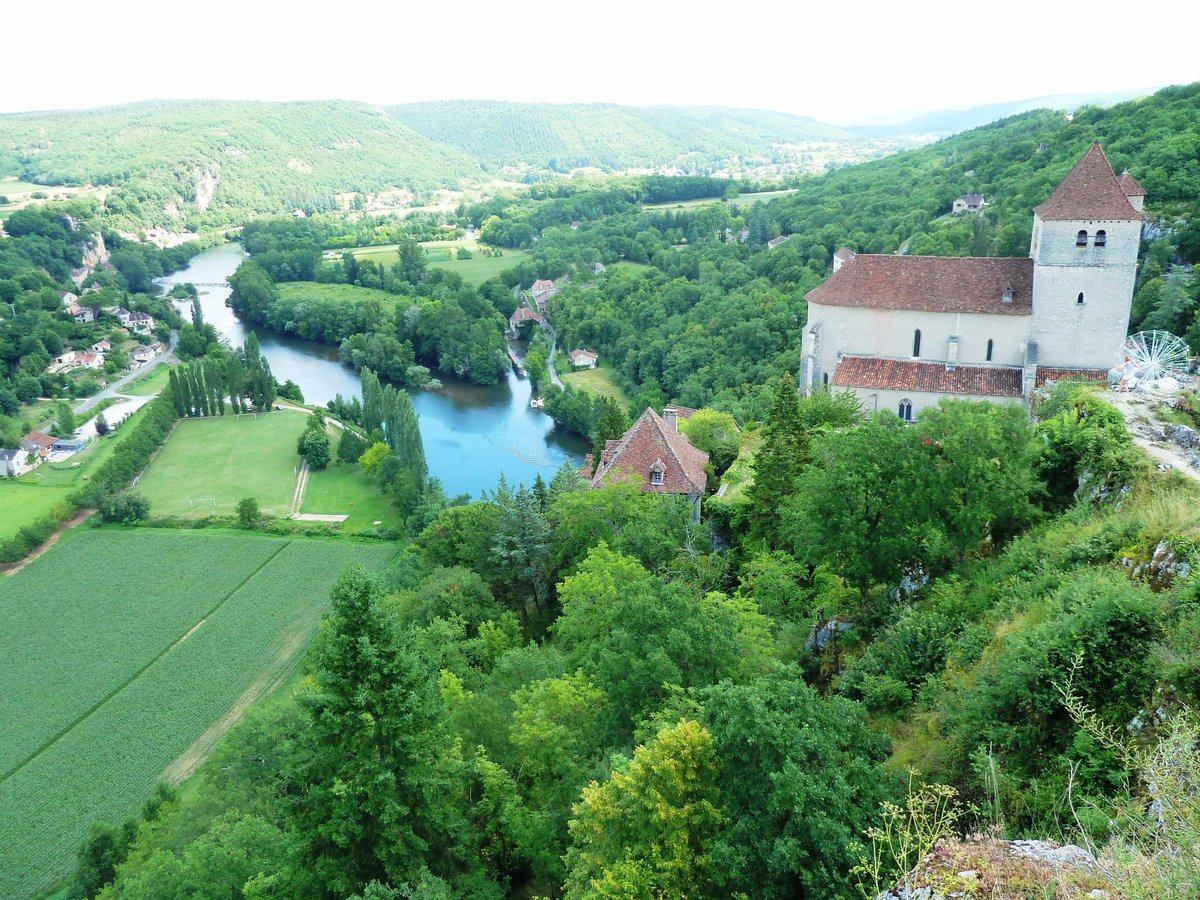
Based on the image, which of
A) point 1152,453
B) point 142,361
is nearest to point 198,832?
point 1152,453

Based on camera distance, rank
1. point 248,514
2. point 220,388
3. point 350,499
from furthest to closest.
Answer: point 220,388, point 350,499, point 248,514

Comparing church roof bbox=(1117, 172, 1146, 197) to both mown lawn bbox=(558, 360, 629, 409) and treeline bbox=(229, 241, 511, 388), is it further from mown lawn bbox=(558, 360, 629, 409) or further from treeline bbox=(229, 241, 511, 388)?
treeline bbox=(229, 241, 511, 388)

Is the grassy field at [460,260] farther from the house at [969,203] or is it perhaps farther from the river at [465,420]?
the house at [969,203]

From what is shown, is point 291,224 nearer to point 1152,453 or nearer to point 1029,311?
point 1029,311

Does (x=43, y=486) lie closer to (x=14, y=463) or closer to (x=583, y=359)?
(x=14, y=463)

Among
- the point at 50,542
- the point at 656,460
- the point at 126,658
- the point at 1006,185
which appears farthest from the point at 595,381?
the point at 126,658

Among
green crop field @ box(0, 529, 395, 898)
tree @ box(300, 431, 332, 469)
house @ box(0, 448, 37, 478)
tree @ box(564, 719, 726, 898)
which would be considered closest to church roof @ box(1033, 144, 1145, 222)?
tree @ box(564, 719, 726, 898)

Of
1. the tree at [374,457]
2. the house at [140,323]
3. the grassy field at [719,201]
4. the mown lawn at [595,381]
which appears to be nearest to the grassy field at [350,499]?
the tree at [374,457]
